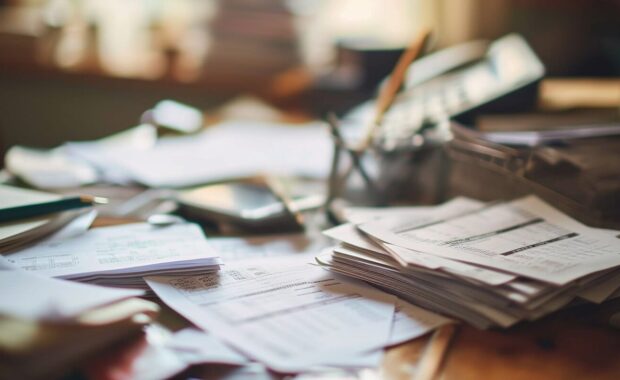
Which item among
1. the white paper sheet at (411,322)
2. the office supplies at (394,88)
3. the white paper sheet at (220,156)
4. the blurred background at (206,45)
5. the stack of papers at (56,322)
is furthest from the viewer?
the blurred background at (206,45)

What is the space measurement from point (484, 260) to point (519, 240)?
0.34 feet

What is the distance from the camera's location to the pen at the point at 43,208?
2.84 ft

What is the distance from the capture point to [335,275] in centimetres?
77

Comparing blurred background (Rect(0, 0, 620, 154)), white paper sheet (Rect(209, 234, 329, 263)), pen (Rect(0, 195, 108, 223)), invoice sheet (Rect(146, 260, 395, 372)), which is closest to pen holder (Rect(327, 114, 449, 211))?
white paper sheet (Rect(209, 234, 329, 263))

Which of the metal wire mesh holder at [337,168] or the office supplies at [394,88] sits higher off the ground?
the office supplies at [394,88]

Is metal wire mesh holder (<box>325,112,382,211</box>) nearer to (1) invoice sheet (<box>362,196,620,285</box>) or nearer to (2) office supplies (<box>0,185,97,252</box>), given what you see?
(1) invoice sheet (<box>362,196,620,285</box>)

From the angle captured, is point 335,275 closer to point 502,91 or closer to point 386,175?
point 386,175

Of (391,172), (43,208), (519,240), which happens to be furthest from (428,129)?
(43,208)

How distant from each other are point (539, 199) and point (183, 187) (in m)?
0.63

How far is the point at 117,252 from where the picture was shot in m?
0.79

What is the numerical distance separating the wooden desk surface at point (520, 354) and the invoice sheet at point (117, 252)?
0.32ft

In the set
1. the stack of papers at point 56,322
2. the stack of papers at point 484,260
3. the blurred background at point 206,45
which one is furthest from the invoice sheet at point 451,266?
the blurred background at point 206,45

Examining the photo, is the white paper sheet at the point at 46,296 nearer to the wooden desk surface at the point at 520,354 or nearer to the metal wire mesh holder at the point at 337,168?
the wooden desk surface at the point at 520,354

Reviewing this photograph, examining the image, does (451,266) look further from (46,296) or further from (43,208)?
(43,208)
